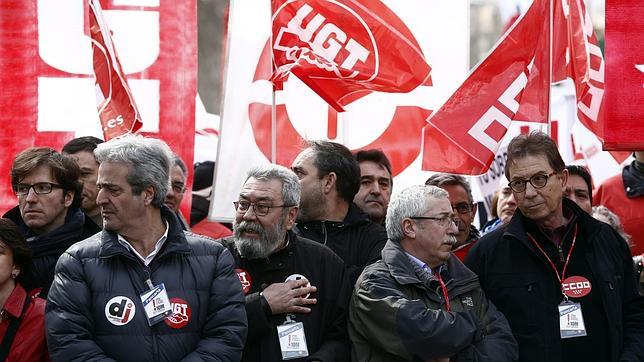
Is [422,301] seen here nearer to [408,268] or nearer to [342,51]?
[408,268]

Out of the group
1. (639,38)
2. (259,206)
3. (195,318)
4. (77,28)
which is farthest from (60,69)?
(639,38)

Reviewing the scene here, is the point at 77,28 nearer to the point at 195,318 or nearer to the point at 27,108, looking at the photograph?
the point at 27,108

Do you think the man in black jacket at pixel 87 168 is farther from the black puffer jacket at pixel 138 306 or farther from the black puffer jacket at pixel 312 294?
the black puffer jacket at pixel 138 306

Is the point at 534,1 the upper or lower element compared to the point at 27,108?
upper

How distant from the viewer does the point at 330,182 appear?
714 centimetres

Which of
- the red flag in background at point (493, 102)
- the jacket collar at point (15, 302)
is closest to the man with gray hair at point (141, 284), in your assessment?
the jacket collar at point (15, 302)

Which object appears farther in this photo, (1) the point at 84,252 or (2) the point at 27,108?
(2) the point at 27,108

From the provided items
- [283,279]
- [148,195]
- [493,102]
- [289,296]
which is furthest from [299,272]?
[493,102]

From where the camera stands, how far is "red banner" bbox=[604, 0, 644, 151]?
21.8 feet

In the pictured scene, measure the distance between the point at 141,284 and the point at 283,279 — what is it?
3.27 feet

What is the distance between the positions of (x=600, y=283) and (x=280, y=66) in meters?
2.42

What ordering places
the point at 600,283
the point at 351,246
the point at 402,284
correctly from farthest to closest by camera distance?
the point at 351,246, the point at 600,283, the point at 402,284

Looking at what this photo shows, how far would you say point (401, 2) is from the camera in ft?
27.0

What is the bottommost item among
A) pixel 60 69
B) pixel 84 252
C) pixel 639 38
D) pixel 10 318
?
pixel 10 318
